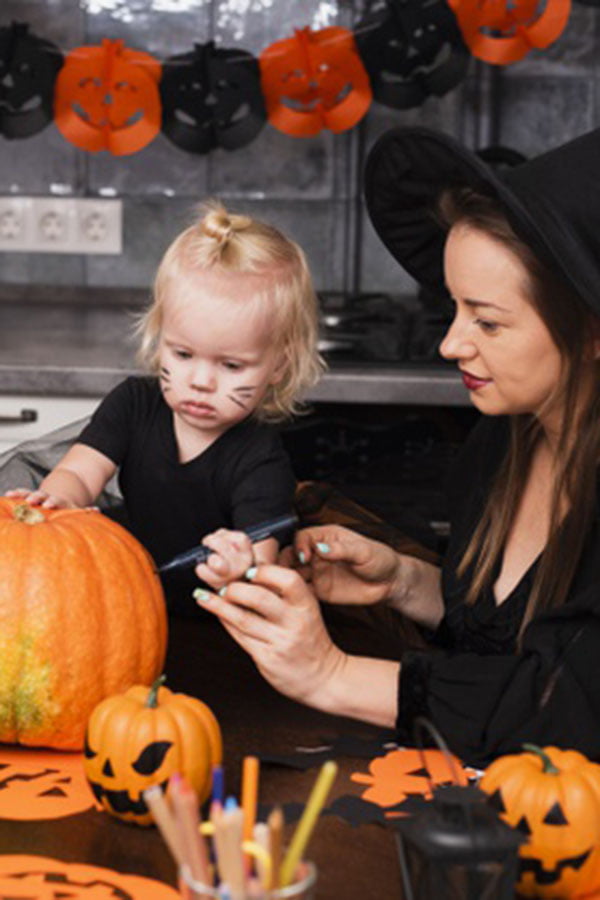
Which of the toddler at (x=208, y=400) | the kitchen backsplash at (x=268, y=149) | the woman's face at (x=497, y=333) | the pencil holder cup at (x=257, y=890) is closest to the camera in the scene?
the pencil holder cup at (x=257, y=890)

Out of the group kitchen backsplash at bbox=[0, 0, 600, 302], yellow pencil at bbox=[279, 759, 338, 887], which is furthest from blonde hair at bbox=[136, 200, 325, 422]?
kitchen backsplash at bbox=[0, 0, 600, 302]

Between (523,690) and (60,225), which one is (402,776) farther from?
(60,225)

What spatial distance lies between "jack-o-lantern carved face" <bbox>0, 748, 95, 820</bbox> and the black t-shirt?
0.41 m

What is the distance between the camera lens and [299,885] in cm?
78

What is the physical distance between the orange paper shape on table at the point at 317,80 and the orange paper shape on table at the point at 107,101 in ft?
0.87

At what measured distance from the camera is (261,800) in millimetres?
1134

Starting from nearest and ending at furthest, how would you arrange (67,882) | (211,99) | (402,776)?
(67,882), (402,776), (211,99)

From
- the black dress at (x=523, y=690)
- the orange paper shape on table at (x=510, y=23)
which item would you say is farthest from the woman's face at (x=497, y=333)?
the orange paper shape on table at (x=510, y=23)

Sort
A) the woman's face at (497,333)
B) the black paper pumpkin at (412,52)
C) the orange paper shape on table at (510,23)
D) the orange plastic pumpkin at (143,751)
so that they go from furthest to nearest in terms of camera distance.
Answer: the black paper pumpkin at (412,52) < the orange paper shape on table at (510,23) < the woman's face at (497,333) < the orange plastic pumpkin at (143,751)

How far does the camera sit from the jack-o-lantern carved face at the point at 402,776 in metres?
1.15

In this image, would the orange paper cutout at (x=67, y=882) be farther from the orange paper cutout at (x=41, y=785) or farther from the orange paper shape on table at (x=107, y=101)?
the orange paper shape on table at (x=107, y=101)

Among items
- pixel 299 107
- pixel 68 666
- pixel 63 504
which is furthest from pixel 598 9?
pixel 68 666

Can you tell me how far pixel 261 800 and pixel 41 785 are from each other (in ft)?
0.58

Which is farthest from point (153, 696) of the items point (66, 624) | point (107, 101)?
point (107, 101)
